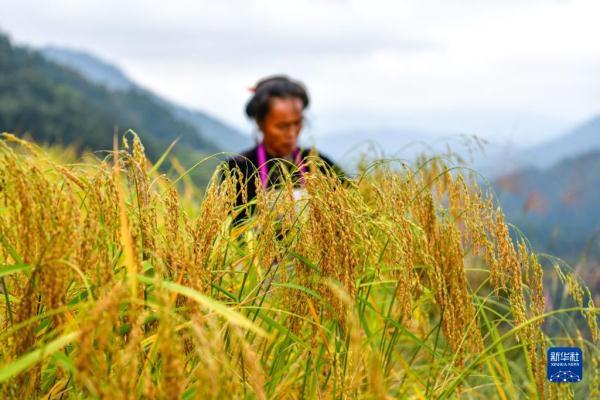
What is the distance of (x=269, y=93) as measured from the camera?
15.7 feet

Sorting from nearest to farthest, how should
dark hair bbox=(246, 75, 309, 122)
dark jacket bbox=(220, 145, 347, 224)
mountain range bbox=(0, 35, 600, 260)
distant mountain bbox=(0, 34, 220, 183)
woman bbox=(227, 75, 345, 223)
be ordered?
dark jacket bbox=(220, 145, 347, 224)
mountain range bbox=(0, 35, 600, 260)
woman bbox=(227, 75, 345, 223)
dark hair bbox=(246, 75, 309, 122)
distant mountain bbox=(0, 34, 220, 183)

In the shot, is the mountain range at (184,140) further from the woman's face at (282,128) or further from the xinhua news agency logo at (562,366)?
the xinhua news agency logo at (562,366)

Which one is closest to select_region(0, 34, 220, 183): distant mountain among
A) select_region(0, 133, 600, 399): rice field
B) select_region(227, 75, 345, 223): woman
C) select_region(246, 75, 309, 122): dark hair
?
select_region(246, 75, 309, 122): dark hair

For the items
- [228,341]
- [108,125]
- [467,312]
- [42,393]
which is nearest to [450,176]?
[467,312]

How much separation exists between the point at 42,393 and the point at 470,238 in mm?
1406

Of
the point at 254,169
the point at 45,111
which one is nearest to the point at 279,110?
the point at 254,169

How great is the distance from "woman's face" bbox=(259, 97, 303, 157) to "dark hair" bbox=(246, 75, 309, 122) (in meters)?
0.14

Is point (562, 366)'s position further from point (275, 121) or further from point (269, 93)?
point (269, 93)

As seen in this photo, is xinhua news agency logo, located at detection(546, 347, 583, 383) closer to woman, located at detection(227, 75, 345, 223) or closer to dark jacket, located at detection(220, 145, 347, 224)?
dark jacket, located at detection(220, 145, 347, 224)

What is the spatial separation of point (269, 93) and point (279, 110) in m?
0.33

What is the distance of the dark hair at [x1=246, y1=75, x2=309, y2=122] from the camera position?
4734 millimetres

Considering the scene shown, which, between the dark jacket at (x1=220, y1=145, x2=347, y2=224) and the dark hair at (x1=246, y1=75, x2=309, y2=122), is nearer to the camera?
the dark jacket at (x1=220, y1=145, x2=347, y2=224)

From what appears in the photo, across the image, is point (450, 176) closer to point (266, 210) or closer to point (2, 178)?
point (266, 210)

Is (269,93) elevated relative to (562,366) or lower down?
elevated
